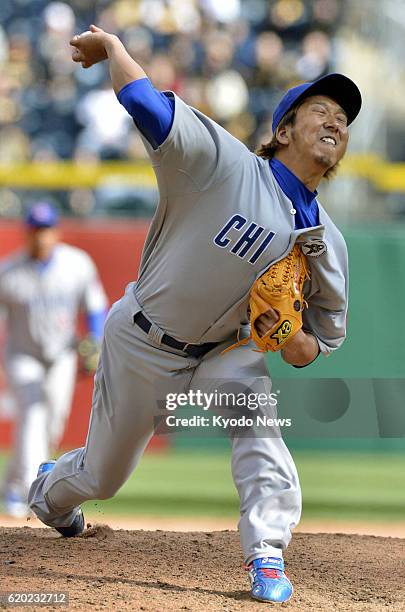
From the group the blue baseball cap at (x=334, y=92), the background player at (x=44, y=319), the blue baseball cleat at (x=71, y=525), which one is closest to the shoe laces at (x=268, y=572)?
the blue baseball cleat at (x=71, y=525)

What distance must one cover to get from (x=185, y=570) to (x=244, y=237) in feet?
4.53

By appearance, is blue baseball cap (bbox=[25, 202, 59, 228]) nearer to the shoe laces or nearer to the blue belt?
the blue belt

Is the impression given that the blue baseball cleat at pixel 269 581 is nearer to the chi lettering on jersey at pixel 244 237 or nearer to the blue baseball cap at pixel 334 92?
the chi lettering on jersey at pixel 244 237

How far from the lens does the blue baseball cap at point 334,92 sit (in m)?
3.79

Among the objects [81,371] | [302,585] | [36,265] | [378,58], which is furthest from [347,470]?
[302,585]

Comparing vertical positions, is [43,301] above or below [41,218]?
below

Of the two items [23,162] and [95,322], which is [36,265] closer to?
[95,322]

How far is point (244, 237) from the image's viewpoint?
3.70 metres

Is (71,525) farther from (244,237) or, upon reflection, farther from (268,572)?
(244,237)

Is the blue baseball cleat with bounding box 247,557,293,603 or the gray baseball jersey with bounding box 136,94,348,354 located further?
the gray baseball jersey with bounding box 136,94,348,354

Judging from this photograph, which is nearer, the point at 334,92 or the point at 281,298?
the point at 281,298

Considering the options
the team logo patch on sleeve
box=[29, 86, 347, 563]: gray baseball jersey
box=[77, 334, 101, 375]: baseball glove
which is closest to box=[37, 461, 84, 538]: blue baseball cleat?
box=[29, 86, 347, 563]: gray baseball jersey

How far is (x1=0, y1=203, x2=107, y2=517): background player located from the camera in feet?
24.3

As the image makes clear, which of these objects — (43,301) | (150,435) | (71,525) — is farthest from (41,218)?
(150,435)
